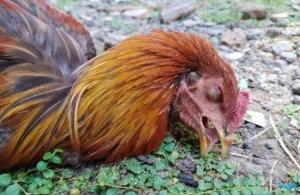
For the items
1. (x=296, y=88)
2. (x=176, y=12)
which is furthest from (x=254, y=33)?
(x=296, y=88)

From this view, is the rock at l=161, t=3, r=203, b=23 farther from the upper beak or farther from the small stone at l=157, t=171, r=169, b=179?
the small stone at l=157, t=171, r=169, b=179

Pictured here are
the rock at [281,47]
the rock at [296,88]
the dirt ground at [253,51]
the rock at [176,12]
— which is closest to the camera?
the dirt ground at [253,51]

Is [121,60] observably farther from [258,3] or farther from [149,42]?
[258,3]

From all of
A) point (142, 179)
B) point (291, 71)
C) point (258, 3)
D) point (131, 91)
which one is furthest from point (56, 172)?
point (258, 3)

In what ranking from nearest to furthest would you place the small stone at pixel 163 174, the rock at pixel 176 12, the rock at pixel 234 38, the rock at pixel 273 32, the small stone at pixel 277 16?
the small stone at pixel 163 174, the rock at pixel 234 38, the rock at pixel 273 32, the small stone at pixel 277 16, the rock at pixel 176 12

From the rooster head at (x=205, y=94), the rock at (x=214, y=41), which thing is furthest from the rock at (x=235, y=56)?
the rooster head at (x=205, y=94)

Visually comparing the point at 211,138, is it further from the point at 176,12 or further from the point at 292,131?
the point at 176,12

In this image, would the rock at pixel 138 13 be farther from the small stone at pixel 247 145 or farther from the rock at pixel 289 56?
the small stone at pixel 247 145
